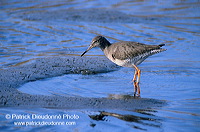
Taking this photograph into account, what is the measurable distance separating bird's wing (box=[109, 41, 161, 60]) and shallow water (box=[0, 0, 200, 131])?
1.90 feet

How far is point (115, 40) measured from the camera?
12.2 meters

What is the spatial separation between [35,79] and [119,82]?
195 centimetres

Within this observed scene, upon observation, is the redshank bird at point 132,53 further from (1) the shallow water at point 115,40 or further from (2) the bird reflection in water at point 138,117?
(2) the bird reflection in water at point 138,117

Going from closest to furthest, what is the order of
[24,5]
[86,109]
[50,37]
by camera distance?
1. [86,109]
2. [50,37]
3. [24,5]

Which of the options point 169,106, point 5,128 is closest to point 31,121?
point 5,128

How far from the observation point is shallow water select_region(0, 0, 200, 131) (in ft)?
20.4

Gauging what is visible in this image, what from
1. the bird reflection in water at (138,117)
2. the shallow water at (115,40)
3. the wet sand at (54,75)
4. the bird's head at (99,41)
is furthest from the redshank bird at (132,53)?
the bird reflection in water at (138,117)

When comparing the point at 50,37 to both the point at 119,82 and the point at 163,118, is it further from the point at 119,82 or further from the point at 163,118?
the point at 163,118

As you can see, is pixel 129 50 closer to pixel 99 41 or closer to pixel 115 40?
pixel 99 41

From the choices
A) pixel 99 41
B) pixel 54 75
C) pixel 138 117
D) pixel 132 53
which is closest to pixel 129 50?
pixel 132 53

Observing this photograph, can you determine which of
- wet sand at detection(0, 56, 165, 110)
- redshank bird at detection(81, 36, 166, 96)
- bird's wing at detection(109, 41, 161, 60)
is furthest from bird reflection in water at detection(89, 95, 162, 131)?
bird's wing at detection(109, 41, 161, 60)

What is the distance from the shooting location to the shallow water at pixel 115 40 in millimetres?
6223

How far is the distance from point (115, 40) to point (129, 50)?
3.76 m

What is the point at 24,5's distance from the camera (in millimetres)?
16094
